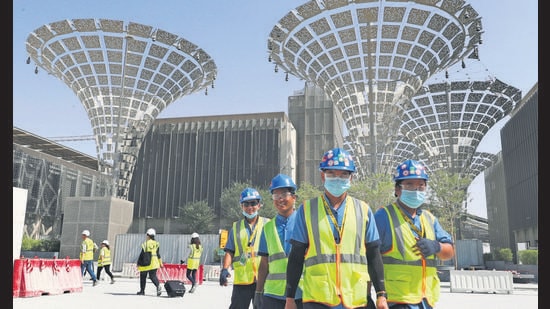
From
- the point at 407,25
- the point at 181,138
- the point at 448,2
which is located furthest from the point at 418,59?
the point at 181,138

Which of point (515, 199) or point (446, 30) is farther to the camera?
point (515, 199)

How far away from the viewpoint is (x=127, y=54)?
41.2m

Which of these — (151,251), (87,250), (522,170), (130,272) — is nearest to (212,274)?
(130,272)

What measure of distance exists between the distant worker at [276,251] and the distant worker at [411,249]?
1.17 m

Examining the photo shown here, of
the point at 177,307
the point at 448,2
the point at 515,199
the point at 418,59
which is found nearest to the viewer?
the point at 177,307

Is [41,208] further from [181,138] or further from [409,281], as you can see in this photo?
[409,281]

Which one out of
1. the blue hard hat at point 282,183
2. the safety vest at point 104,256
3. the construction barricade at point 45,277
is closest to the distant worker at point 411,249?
the blue hard hat at point 282,183

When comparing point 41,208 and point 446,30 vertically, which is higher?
point 446,30

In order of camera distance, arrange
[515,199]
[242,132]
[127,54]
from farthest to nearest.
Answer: [242,132], [515,199], [127,54]

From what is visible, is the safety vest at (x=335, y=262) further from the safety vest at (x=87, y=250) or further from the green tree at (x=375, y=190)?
the green tree at (x=375, y=190)

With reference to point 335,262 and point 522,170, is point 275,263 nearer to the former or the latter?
point 335,262

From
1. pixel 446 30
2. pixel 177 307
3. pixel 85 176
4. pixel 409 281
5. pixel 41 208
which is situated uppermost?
pixel 446 30

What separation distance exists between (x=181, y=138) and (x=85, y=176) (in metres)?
15.9

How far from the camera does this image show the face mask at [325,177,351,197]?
155 inches
